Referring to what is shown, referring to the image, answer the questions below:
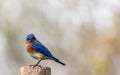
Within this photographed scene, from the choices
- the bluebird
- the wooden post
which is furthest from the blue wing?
the wooden post

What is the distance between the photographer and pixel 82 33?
1698 centimetres

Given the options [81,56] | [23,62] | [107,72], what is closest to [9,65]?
[23,62]

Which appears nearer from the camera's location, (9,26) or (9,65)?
(9,65)

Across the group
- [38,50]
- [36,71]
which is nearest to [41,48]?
[38,50]

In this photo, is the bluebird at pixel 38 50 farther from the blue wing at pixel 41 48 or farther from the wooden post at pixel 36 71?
the wooden post at pixel 36 71

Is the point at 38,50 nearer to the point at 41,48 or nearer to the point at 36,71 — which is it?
the point at 41,48

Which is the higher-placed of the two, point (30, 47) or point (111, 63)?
point (30, 47)

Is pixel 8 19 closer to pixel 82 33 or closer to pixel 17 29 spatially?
pixel 17 29

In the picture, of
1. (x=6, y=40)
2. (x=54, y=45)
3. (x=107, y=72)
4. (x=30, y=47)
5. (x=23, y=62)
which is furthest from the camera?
(x=6, y=40)

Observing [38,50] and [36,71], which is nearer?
[36,71]

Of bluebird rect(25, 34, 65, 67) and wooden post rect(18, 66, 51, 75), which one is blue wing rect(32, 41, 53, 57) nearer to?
bluebird rect(25, 34, 65, 67)

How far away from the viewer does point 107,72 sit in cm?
1439

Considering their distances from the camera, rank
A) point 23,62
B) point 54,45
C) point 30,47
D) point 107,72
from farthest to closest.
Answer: point 54,45, point 23,62, point 107,72, point 30,47

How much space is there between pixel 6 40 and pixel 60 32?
150 centimetres
